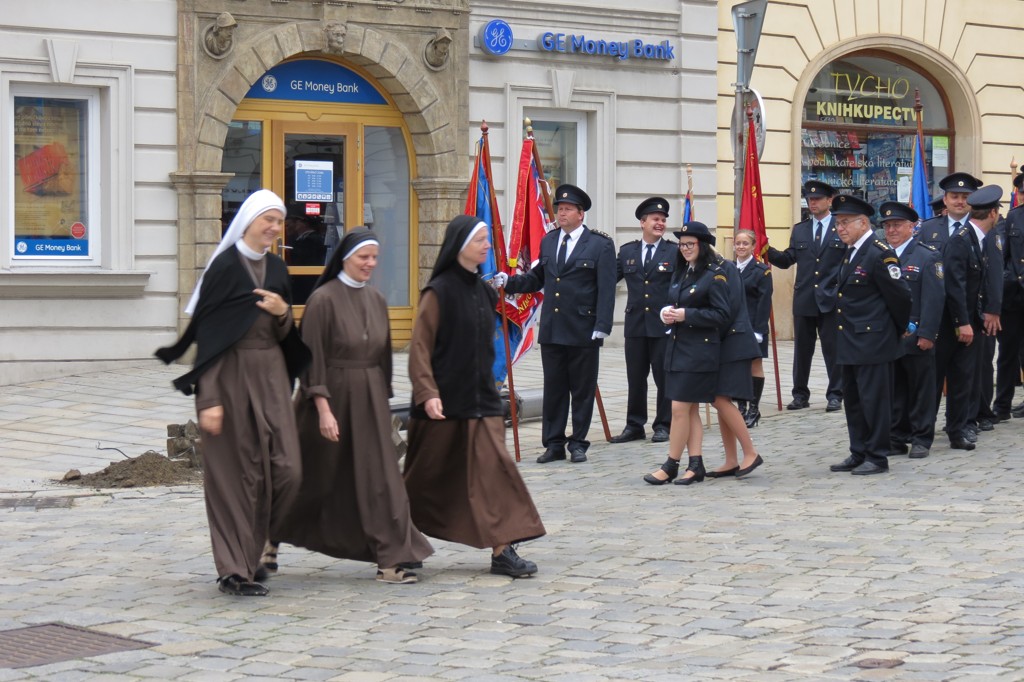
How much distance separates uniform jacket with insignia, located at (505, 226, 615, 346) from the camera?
12.4 metres

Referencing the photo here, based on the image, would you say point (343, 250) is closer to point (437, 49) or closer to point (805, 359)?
point (805, 359)

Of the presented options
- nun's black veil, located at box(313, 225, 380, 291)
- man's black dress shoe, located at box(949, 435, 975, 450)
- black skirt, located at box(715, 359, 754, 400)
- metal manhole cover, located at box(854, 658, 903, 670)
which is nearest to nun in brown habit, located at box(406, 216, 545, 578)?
nun's black veil, located at box(313, 225, 380, 291)

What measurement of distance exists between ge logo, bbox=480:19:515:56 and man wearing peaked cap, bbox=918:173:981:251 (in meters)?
7.26

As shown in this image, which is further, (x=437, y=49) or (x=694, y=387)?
(x=437, y=49)

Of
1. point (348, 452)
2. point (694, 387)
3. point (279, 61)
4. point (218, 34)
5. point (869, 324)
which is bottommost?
point (348, 452)

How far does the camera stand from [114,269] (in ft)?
56.0

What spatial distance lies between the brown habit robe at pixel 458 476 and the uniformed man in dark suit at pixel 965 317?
5.60 m

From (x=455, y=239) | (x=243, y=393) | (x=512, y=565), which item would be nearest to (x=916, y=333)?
(x=455, y=239)

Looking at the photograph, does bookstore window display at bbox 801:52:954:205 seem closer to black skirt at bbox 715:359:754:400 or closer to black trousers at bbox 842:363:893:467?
black trousers at bbox 842:363:893:467

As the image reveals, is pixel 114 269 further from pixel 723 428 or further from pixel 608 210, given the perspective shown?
pixel 723 428

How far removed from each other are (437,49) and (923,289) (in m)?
8.20

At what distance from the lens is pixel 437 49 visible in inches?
745

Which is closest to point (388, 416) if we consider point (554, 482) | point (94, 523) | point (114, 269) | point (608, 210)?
point (94, 523)

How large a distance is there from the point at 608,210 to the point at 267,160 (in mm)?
4336
